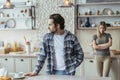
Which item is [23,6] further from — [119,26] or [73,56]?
[73,56]

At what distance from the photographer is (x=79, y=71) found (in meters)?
5.20

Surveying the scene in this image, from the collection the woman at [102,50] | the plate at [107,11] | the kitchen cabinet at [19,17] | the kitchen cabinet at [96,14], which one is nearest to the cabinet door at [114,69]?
the woman at [102,50]

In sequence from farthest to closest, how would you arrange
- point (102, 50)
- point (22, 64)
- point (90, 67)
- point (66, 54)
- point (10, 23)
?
point (10, 23) < point (22, 64) < point (90, 67) < point (102, 50) < point (66, 54)

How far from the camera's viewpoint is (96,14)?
543 centimetres

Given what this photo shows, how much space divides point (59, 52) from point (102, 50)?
1.90m

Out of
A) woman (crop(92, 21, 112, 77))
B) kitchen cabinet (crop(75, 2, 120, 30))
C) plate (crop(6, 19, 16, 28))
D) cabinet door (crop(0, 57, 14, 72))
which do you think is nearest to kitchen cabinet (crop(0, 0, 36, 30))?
plate (crop(6, 19, 16, 28))

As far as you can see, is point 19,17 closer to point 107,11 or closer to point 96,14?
point 96,14

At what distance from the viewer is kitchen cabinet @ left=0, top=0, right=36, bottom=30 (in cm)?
576

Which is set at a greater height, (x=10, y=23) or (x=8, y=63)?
(x=10, y=23)

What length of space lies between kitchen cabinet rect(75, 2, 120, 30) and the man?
2.41 m

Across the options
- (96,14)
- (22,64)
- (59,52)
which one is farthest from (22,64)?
(59,52)

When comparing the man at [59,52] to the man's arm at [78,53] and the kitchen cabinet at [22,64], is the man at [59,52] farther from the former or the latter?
the kitchen cabinet at [22,64]

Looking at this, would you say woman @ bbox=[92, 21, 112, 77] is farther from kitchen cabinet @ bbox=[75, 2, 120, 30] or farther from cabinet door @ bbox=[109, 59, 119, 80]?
kitchen cabinet @ bbox=[75, 2, 120, 30]

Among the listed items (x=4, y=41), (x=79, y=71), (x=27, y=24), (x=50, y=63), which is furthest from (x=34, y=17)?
(x=50, y=63)
